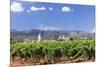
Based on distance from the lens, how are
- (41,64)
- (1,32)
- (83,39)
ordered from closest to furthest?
1. (1,32)
2. (41,64)
3. (83,39)

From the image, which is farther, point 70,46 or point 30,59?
point 70,46

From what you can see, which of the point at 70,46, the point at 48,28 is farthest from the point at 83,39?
the point at 48,28

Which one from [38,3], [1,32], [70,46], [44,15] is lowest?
[70,46]

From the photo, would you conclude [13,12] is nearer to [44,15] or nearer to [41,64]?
[44,15]

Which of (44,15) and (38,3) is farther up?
(38,3)

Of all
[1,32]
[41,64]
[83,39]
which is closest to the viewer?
[1,32]

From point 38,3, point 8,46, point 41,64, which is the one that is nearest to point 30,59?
point 41,64
